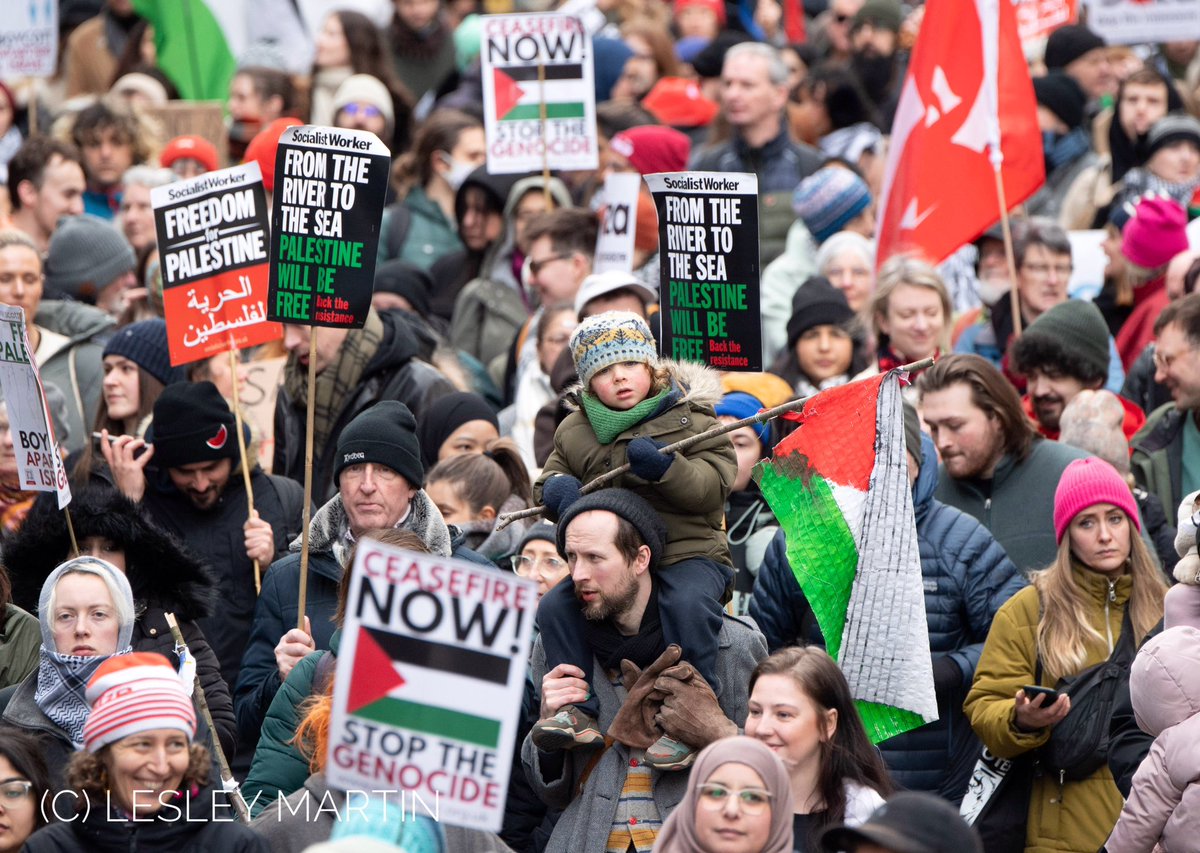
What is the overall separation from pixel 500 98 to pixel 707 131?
A: 12.9 ft

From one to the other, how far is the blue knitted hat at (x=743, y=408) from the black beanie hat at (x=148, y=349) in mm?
2626

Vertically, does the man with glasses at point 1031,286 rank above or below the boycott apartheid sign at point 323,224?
below

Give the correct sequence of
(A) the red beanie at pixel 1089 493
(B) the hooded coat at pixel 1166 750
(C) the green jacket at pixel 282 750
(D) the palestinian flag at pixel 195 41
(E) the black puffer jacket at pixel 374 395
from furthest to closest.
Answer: (D) the palestinian flag at pixel 195 41, (E) the black puffer jacket at pixel 374 395, (A) the red beanie at pixel 1089 493, (C) the green jacket at pixel 282 750, (B) the hooded coat at pixel 1166 750

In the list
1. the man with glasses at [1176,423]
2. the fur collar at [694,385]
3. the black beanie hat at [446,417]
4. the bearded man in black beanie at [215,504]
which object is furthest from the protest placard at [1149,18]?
the bearded man in black beanie at [215,504]

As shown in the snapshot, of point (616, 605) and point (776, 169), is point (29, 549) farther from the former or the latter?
point (776, 169)

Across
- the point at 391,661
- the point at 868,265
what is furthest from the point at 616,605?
the point at 868,265

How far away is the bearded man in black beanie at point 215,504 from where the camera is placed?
329 inches

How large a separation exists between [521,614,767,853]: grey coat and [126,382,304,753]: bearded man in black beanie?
201cm

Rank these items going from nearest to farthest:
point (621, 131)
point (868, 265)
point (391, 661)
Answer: point (391, 661), point (868, 265), point (621, 131)

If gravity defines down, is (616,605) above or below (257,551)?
above

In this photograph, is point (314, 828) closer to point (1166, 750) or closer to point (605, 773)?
point (605, 773)

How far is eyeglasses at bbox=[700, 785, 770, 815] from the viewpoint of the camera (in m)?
5.45

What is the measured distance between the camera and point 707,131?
15391mm

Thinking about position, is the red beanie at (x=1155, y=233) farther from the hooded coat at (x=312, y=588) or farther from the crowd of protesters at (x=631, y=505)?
the hooded coat at (x=312, y=588)
